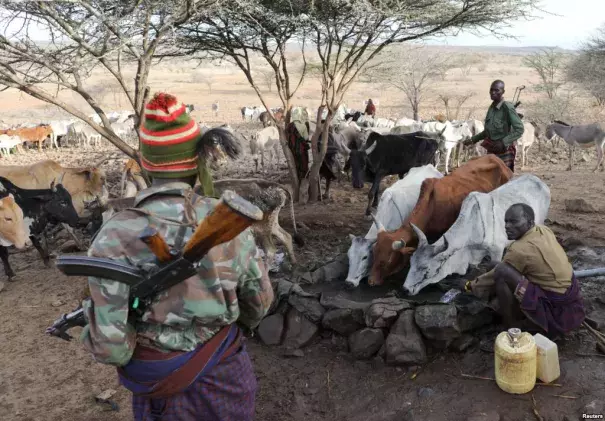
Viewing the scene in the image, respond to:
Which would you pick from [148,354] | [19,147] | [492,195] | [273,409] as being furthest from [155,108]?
[19,147]

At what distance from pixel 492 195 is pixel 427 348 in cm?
222

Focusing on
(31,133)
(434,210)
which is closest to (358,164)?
(434,210)

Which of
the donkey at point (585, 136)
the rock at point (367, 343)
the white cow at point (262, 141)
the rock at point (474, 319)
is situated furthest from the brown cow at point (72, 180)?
the donkey at point (585, 136)

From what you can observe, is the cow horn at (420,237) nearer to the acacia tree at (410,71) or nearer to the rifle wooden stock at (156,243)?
the rifle wooden stock at (156,243)

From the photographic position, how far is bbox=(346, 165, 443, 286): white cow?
5.33 m

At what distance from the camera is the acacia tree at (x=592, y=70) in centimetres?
2333

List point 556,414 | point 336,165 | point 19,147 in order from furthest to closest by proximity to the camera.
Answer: point 19,147
point 336,165
point 556,414

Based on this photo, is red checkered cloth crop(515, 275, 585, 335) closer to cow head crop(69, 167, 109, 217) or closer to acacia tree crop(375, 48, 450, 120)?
cow head crop(69, 167, 109, 217)

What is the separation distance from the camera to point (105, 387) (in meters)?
4.37

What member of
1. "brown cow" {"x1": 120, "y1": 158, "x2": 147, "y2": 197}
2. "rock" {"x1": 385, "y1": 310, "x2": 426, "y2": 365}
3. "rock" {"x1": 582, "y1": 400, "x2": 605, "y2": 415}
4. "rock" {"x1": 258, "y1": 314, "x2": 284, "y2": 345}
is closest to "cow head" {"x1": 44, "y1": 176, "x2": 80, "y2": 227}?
"brown cow" {"x1": 120, "y1": 158, "x2": 147, "y2": 197}

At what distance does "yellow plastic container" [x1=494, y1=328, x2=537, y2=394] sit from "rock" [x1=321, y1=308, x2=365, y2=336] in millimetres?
1281

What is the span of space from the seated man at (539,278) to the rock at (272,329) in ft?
6.32

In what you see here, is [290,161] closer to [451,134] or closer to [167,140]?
[451,134]

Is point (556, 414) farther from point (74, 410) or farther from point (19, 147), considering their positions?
point (19, 147)
